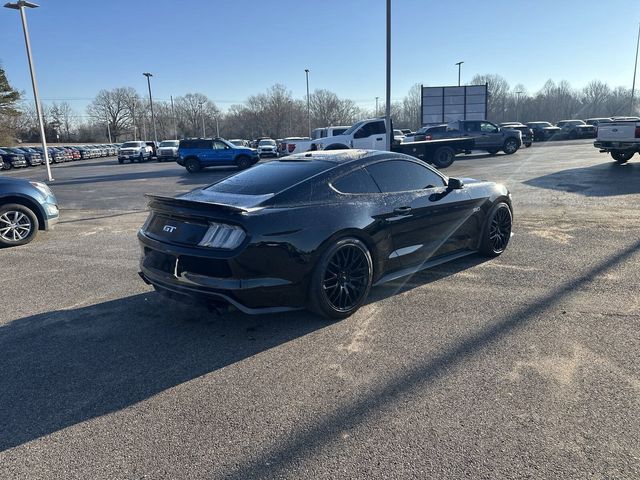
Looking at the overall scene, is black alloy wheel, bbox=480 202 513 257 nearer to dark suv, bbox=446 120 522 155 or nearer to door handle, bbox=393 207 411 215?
door handle, bbox=393 207 411 215

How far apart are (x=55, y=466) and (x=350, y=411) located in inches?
65.0

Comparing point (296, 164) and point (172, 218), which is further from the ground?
point (296, 164)

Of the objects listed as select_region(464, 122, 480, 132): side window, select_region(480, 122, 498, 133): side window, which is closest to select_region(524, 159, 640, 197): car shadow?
select_region(480, 122, 498, 133): side window

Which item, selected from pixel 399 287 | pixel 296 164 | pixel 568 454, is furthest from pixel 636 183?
pixel 568 454

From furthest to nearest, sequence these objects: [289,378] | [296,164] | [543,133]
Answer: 1. [543,133]
2. [296,164]
3. [289,378]

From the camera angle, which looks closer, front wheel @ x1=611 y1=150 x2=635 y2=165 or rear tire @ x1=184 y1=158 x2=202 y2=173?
front wheel @ x1=611 y1=150 x2=635 y2=165

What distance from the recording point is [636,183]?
12.4 m

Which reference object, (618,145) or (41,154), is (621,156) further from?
(41,154)

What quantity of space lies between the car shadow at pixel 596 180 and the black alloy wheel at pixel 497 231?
6.11 meters

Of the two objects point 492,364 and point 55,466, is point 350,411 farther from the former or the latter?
point 55,466

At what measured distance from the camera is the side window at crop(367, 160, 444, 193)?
485cm

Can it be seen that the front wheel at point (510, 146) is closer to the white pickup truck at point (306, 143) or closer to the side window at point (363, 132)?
the side window at point (363, 132)

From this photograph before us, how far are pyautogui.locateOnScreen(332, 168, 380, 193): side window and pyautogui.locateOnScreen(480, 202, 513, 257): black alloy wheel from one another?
1991mm

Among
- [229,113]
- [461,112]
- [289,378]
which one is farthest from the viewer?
[229,113]
